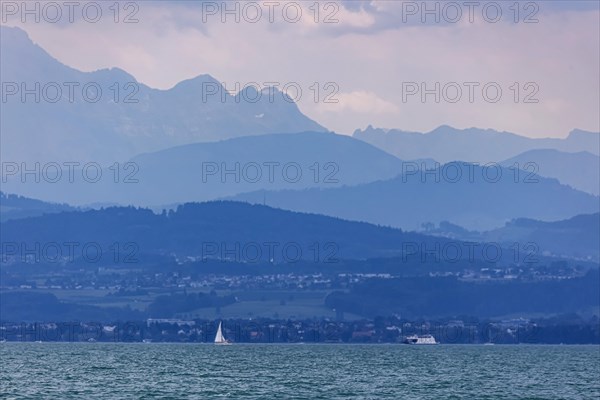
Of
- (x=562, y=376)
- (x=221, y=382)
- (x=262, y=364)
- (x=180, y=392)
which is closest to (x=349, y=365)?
(x=262, y=364)

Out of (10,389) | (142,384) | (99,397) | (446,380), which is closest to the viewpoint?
(99,397)

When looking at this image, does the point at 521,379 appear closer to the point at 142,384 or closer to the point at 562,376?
the point at 562,376

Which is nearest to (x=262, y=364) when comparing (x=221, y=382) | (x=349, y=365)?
(x=349, y=365)

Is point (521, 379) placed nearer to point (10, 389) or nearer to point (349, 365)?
point (349, 365)

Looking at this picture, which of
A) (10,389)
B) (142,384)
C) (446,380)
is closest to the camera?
(10,389)

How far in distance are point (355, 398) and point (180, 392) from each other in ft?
49.7

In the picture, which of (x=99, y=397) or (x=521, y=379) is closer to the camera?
(x=99, y=397)

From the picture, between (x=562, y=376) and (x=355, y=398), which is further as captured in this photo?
(x=562, y=376)

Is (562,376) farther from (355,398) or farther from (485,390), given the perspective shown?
(355,398)

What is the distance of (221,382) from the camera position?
149375 mm

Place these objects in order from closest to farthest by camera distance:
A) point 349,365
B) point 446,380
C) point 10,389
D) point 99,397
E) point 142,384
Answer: point 99,397
point 10,389
point 142,384
point 446,380
point 349,365

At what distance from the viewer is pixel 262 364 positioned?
199m

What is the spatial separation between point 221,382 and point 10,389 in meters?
23.3

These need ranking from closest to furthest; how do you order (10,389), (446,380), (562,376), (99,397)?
(99,397) < (10,389) < (446,380) < (562,376)
